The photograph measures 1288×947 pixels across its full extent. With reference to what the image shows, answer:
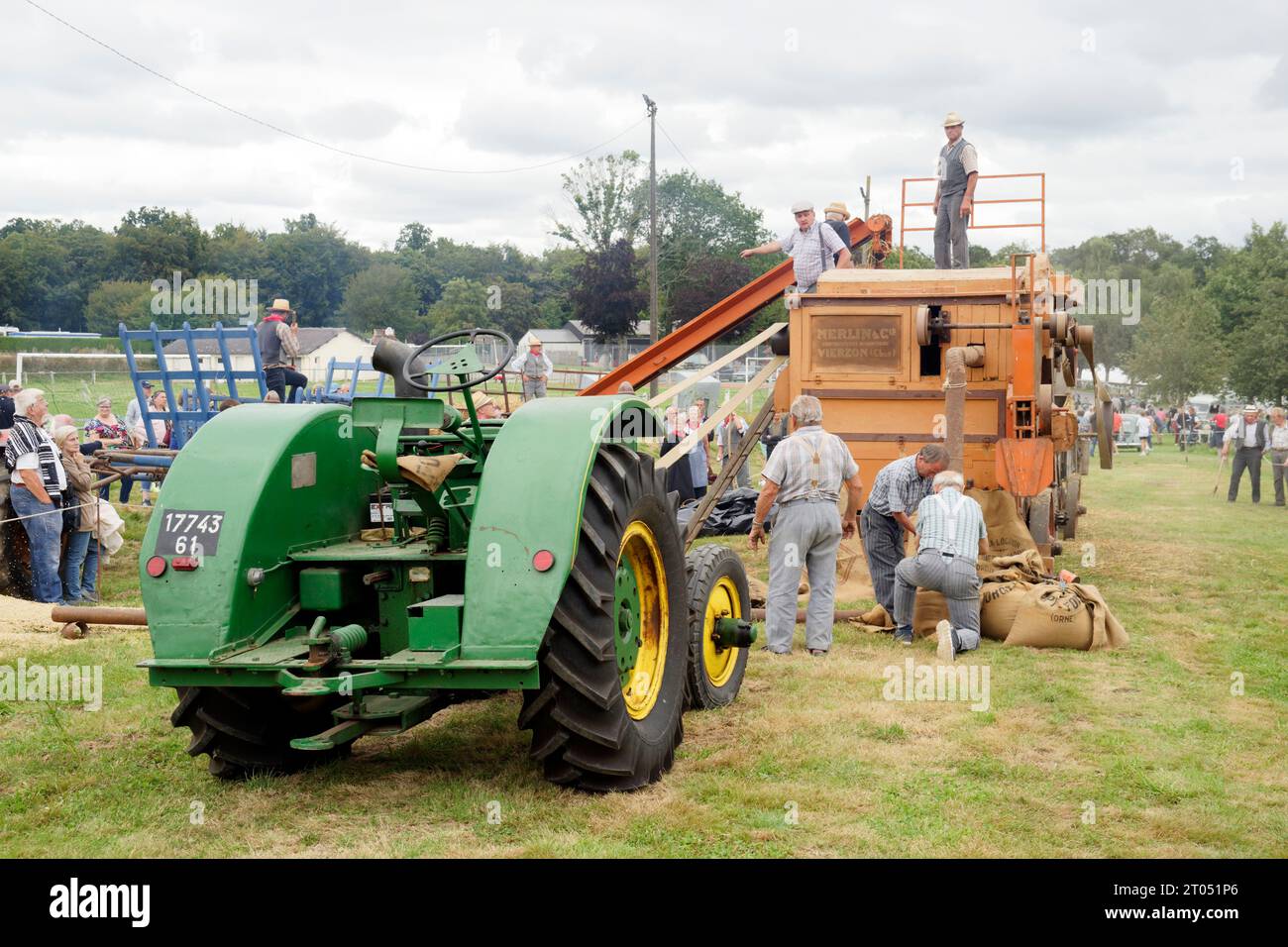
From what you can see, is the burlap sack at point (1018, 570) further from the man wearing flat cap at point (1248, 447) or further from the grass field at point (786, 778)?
the man wearing flat cap at point (1248, 447)

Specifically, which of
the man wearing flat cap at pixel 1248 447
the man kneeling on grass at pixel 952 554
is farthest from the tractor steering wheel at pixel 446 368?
the man wearing flat cap at pixel 1248 447

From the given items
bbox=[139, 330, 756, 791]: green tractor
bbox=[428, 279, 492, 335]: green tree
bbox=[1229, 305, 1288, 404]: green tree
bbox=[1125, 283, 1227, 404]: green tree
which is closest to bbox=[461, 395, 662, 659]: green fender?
bbox=[139, 330, 756, 791]: green tractor

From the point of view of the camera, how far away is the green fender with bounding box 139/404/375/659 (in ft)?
17.5

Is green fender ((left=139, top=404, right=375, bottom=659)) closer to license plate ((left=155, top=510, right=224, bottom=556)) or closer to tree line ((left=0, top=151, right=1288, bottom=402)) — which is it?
license plate ((left=155, top=510, right=224, bottom=556))

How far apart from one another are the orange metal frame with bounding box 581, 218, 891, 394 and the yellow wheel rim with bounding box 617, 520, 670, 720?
7.13 metres

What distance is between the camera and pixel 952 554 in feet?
29.2

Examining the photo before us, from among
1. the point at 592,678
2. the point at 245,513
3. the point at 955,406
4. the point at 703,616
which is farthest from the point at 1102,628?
the point at 245,513

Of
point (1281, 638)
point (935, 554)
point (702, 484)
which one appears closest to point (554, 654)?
point (935, 554)

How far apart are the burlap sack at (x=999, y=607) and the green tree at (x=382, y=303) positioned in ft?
104

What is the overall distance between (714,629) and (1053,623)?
3200 millimetres

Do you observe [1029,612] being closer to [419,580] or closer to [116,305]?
[419,580]

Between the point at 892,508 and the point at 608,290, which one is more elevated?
the point at 608,290
